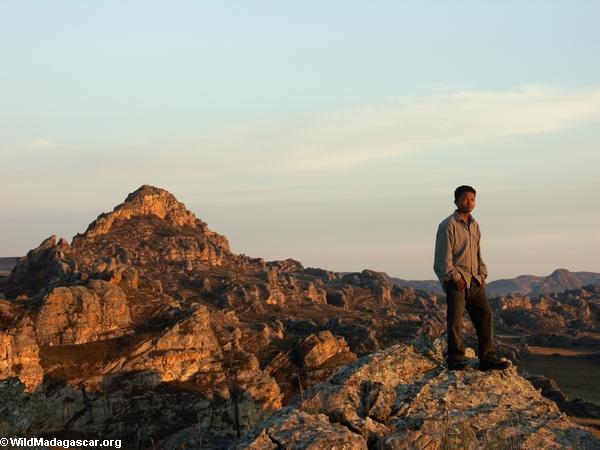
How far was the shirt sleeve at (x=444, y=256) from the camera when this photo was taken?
618 inches

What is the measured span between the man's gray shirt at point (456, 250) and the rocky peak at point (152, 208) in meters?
152

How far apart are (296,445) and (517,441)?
146 inches

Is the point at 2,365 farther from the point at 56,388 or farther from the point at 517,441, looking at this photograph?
the point at 517,441

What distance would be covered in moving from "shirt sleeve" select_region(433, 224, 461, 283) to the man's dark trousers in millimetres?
201

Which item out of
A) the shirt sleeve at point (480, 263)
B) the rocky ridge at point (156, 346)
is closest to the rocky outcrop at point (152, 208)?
the rocky ridge at point (156, 346)

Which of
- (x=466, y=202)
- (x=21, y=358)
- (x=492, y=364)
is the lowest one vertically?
(x=21, y=358)

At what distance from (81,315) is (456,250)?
62570 mm

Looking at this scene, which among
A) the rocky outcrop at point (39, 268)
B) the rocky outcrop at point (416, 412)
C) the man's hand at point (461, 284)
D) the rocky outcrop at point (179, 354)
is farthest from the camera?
the rocky outcrop at point (39, 268)

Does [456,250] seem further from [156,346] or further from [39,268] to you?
[39,268]

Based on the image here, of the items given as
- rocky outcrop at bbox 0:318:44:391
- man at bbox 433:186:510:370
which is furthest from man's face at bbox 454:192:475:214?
rocky outcrop at bbox 0:318:44:391

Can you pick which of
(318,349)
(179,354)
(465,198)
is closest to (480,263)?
(465,198)

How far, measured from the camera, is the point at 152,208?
177625mm

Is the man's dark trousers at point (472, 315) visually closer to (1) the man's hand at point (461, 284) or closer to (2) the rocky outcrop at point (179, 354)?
(1) the man's hand at point (461, 284)

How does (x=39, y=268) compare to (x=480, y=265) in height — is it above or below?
above
